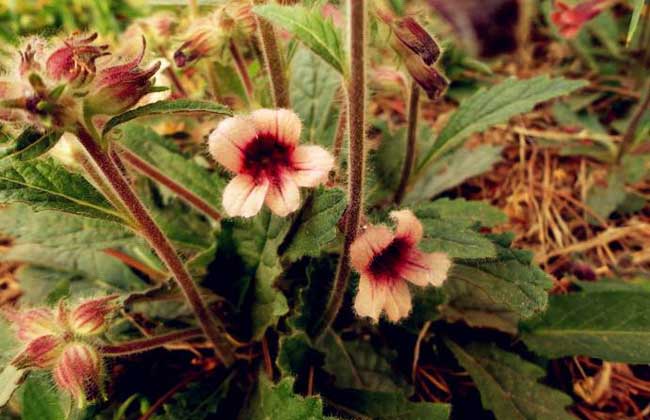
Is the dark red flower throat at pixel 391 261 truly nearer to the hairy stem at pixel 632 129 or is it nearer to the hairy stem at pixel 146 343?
the hairy stem at pixel 146 343

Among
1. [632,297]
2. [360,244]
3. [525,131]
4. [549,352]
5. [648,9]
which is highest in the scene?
[648,9]

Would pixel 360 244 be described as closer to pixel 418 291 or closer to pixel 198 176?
pixel 418 291

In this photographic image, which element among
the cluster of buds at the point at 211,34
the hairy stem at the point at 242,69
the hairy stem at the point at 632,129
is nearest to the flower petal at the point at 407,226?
the cluster of buds at the point at 211,34

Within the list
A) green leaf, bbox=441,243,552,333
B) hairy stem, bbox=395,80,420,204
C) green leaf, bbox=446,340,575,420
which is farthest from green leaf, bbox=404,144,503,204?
green leaf, bbox=446,340,575,420

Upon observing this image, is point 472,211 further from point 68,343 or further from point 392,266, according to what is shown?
point 68,343

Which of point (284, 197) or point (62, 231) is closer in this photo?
point (284, 197)

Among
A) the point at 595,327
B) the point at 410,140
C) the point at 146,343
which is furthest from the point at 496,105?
the point at 146,343

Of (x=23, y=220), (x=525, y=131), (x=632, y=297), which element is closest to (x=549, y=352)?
(x=632, y=297)
